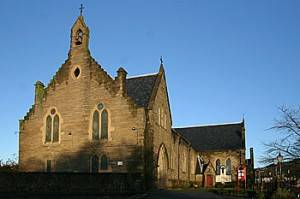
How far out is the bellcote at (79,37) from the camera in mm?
41844

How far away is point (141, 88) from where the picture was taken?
4234cm

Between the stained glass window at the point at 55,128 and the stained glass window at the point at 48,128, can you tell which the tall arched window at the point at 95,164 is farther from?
the stained glass window at the point at 48,128

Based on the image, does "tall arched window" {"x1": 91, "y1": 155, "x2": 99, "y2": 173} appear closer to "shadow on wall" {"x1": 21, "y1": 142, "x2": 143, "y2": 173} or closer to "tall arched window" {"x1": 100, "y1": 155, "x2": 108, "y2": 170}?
"shadow on wall" {"x1": 21, "y1": 142, "x2": 143, "y2": 173}

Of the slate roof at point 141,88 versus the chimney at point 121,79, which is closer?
the chimney at point 121,79

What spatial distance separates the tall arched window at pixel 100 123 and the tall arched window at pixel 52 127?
4.26 meters

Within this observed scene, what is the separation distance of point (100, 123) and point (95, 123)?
637 mm

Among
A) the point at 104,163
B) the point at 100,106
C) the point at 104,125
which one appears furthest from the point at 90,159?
the point at 100,106

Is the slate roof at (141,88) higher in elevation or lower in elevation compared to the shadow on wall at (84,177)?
higher

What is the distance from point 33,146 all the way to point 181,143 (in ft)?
62.1

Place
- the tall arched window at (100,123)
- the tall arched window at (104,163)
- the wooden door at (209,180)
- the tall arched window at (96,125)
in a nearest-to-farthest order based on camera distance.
A: the tall arched window at (104,163) → the tall arched window at (100,123) → the tall arched window at (96,125) → the wooden door at (209,180)

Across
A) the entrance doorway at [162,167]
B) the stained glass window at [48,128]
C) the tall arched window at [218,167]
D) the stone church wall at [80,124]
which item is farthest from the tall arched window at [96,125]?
the tall arched window at [218,167]

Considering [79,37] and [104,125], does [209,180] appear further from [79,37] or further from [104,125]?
[79,37]

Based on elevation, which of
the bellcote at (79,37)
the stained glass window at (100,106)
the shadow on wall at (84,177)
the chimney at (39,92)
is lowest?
the shadow on wall at (84,177)

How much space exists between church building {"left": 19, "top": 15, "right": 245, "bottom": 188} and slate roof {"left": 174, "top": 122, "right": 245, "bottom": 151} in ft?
93.1
